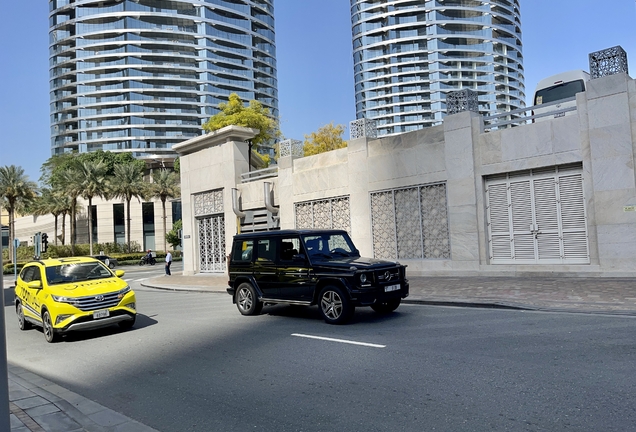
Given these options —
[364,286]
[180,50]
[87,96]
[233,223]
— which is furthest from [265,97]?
[364,286]

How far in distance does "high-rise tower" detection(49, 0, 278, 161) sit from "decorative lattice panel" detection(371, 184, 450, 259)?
83236 millimetres

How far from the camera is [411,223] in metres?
18.6

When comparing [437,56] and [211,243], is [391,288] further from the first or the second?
[437,56]

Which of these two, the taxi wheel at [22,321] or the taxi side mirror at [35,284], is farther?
the taxi wheel at [22,321]

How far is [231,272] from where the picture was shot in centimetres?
1245

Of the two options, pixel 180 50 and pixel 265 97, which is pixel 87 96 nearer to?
pixel 180 50

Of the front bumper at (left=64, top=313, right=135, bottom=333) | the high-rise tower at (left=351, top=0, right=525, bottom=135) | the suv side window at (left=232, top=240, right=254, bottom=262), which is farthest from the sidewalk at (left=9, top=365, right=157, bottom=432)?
the high-rise tower at (left=351, top=0, right=525, bottom=135)

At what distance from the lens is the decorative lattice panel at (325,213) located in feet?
68.5

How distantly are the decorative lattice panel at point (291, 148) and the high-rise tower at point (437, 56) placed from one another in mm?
79388

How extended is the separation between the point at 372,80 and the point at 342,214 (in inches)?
3773

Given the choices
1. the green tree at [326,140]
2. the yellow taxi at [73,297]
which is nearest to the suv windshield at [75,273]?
the yellow taxi at [73,297]

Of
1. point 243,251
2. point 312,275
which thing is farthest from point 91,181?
point 312,275

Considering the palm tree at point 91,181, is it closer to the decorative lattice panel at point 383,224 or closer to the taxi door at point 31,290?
the decorative lattice panel at point 383,224

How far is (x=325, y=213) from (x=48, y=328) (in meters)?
12.8
